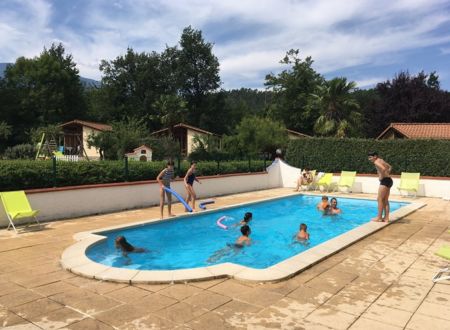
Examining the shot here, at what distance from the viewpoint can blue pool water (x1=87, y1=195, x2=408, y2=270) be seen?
8.25 m

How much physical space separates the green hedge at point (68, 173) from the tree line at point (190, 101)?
45.8ft

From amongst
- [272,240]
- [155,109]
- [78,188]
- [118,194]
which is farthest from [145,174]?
[155,109]

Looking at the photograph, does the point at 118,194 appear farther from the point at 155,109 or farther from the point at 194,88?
the point at 194,88

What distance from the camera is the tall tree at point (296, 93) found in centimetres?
5012

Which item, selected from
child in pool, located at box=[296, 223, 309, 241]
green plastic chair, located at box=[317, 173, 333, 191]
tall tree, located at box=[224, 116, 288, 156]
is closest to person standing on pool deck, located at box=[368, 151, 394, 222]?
child in pool, located at box=[296, 223, 309, 241]

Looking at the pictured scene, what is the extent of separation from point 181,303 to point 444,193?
51.8 ft

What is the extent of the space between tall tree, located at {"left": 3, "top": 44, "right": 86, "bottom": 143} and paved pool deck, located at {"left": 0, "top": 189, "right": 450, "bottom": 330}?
146 feet

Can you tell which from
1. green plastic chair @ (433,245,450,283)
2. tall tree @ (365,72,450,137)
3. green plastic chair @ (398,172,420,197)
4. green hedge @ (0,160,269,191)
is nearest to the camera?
green plastic chair @ (433,245,450,283)

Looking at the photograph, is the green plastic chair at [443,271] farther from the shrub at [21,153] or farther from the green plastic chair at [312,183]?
the shrub at [21,153]

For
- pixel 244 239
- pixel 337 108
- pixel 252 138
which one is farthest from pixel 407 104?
pixel 244 239

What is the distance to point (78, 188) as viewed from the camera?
11.4 m

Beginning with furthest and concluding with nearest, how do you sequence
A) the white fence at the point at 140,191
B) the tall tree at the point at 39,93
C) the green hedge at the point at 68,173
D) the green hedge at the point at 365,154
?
the tall tree at the point at 39,93 → the green hedge at the point at 365,154 → the white fence at the point at 140,191 → the green hedge at the point at 68,173

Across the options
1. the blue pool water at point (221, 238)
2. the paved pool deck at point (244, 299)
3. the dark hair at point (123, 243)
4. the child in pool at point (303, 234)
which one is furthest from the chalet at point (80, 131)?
the paved pool deck at point (244, 299)

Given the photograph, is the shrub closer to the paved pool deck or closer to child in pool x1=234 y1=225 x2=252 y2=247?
child in pool x1=234 y1=225 x2=252 y2=247
